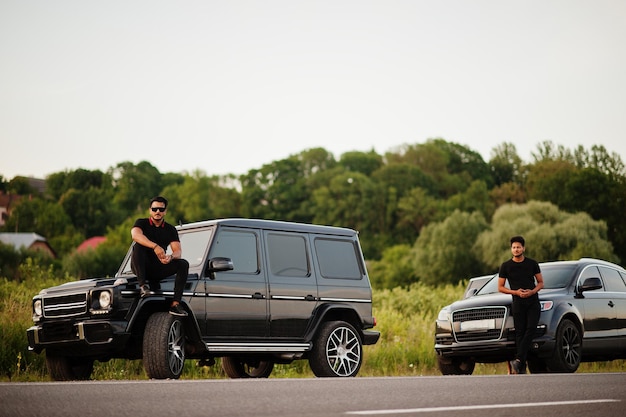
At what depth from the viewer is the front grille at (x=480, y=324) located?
1527 centimetres

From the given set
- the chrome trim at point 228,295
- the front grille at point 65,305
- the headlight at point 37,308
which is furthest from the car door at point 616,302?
the headlight at point 37,308

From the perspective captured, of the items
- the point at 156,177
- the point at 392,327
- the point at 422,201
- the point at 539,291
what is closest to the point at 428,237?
the point at 422,201

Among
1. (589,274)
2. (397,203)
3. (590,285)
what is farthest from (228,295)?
(397,203)

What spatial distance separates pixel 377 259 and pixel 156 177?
34565 millimetres

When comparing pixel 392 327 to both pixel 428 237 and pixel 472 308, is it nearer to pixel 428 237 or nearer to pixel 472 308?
pixel 472 308

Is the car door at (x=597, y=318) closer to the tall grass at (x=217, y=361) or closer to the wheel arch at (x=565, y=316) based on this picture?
the wheel arch at (x=565, y=316)

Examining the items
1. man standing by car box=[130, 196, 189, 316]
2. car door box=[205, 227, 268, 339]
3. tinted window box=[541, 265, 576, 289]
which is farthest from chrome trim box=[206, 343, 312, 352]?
tinted window box=[541, 265, 576, 289]

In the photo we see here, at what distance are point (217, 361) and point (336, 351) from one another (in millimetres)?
3346

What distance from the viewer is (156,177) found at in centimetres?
12056

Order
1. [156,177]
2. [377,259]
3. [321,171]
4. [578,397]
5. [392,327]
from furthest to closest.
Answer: [156,177] → [321,171] → [377,259] → [392,327] → [578,397]

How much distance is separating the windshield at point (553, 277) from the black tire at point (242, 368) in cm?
404

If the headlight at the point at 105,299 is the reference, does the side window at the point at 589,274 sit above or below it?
below

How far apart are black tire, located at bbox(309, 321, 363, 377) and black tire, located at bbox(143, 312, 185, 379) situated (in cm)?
256

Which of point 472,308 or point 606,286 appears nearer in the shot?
point 472,308
